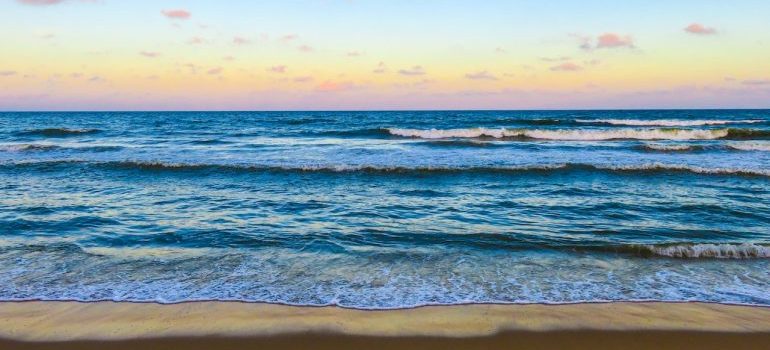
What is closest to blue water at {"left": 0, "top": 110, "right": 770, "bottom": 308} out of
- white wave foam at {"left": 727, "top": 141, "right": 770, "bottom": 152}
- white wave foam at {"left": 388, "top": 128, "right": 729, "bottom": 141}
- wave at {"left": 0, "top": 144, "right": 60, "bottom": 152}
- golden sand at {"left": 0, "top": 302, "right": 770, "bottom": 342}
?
golden sand at {"left": 0, "top": 302, "right": 770, "bottom": 342}

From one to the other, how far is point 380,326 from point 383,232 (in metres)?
3.71

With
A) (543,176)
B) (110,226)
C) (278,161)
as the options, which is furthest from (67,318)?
(278,161)

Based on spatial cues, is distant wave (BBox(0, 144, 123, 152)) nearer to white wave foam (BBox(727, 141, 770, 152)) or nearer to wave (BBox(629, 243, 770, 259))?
wave (BBox(629, 243, 770, 259))

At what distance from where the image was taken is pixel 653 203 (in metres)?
11.2

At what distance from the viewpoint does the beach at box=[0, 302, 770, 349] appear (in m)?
4.50

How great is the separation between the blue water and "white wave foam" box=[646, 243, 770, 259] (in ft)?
0.07

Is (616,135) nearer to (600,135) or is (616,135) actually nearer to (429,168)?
(600,135)

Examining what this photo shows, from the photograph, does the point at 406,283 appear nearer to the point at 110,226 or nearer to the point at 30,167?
the point at 110,226

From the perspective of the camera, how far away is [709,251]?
7336 mm

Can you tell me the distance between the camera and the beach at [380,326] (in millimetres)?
4504

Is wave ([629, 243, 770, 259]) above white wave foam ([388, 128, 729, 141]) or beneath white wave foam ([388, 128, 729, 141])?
beneath

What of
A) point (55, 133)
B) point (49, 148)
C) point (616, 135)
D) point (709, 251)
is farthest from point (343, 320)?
point (55, 133)

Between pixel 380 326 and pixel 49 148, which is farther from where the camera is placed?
pixel 49 148

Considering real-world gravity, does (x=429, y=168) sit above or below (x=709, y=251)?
above
